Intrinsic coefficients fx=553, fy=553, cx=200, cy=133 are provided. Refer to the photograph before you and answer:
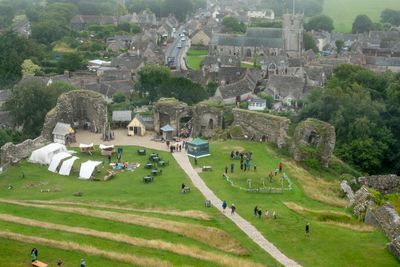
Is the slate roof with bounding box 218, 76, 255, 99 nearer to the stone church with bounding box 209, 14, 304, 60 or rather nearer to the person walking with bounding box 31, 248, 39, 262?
the stone church with bounding box 209, 14, 304, 60

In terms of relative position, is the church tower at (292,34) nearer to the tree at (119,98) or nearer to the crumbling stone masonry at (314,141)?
the tree at (119,98)

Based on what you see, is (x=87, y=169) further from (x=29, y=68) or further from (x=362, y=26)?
(x=362, y=26)

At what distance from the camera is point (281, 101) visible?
9144 centimetres

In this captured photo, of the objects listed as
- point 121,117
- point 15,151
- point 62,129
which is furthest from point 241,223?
point 121,117

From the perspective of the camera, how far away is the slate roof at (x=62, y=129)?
48931mm

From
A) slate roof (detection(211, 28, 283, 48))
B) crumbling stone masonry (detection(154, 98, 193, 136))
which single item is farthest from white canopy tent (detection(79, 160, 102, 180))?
slate roof (detection(211, 28, 283, 48))

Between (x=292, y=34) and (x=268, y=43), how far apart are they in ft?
20.7

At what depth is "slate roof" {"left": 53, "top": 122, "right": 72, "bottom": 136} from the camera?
1926 inches

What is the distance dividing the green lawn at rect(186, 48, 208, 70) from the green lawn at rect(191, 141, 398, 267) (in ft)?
256

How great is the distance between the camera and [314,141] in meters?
48.0

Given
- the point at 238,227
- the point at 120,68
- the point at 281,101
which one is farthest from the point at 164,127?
the point at 120,68

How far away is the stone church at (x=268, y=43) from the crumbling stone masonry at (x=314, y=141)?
8788cm

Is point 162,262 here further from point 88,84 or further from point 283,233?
point 88,84

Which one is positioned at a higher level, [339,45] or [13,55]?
[13,55]
